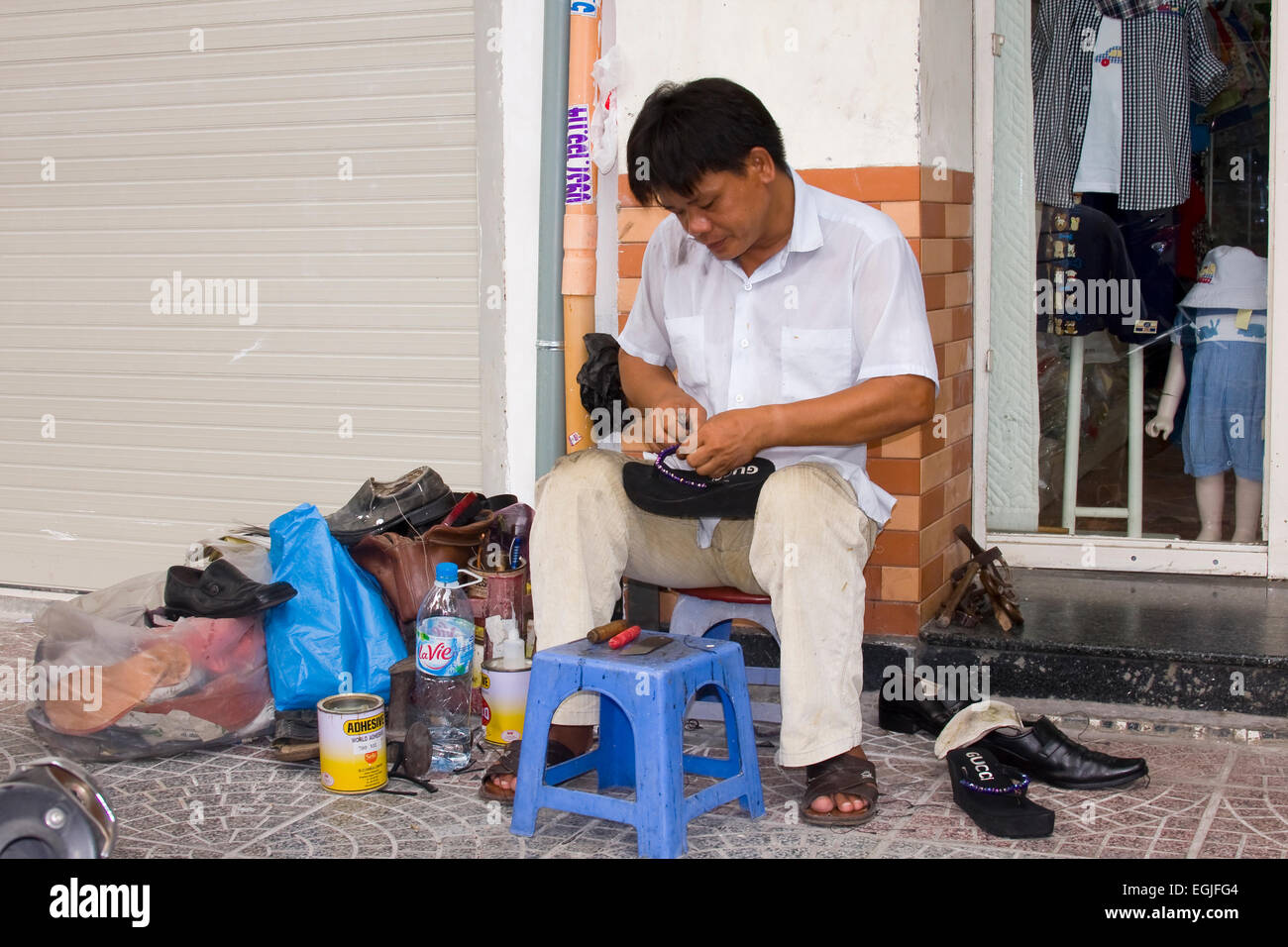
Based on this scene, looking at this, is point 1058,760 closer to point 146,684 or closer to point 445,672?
point 445,672

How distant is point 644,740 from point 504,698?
876mm

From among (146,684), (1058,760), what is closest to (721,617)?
(1058,760)

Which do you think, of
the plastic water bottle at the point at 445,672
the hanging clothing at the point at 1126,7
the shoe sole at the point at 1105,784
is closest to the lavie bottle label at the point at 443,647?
the plastic water bottle at the point at 445,672

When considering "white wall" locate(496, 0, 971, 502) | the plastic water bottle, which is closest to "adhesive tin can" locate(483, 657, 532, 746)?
the plastic water bottle

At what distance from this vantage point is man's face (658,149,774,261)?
3.10 metres

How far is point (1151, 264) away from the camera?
474 cm

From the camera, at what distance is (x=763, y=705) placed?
3643mm

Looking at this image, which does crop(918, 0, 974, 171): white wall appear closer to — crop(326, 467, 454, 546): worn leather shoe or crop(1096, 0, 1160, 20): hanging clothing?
crop(1096, 0, 1160, 20): hanging clothing

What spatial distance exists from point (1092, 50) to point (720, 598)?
101 inches

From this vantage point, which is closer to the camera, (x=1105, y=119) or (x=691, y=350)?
(x=691, y=350)

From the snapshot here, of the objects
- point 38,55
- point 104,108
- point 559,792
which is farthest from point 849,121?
point 38,55

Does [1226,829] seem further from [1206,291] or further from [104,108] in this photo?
[104,108]

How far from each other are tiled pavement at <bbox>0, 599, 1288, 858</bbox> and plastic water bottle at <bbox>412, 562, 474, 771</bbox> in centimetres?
15

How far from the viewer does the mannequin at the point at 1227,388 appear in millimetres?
4562
